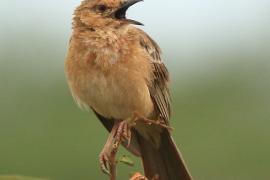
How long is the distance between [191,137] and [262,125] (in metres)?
0.55

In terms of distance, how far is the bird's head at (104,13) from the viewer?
699cm

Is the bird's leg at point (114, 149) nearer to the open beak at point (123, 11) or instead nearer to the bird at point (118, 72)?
the bird at point (118, 72)

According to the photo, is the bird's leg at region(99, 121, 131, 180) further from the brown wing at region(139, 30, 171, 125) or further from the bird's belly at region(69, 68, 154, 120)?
the brown wing at region(139, 30, 171, 125)

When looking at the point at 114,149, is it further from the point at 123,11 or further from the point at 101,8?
the point at 101,8

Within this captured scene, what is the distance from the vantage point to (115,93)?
6875 mm

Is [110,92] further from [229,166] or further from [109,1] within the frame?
[229,166]

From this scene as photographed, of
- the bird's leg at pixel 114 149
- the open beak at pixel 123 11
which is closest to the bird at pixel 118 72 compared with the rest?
the open beak at pixel 123 11

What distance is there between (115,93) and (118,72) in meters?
0.15

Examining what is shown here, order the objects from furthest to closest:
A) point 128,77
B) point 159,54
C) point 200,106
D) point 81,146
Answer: point 200,106 → point 81,146 → point 159,54 → point 128,77

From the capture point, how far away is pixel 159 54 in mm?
7469

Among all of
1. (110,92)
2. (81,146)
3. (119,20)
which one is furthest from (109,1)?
(81,146)

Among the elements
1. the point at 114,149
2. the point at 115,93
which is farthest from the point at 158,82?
the point at 114,149

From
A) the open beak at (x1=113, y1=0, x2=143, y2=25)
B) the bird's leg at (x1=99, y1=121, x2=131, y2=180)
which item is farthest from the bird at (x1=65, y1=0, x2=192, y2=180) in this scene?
the bird's leg at (x1=99, y1=121, x2=131, y2=180)

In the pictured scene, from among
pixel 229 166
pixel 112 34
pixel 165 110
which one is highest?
pixel 112 34
